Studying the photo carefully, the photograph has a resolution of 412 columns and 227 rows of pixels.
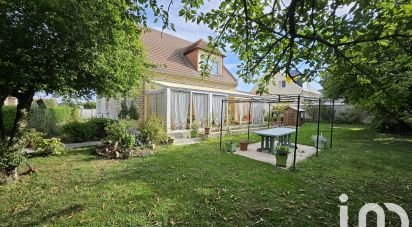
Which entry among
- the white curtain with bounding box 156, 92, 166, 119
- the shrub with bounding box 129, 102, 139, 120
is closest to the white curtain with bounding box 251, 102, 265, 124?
the white curtain with bounding box 156, 92, 166, 119

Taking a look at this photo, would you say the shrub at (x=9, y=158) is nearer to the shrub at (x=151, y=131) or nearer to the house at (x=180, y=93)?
the shrub at (x=151, y=131)

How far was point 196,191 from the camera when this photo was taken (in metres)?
5.45

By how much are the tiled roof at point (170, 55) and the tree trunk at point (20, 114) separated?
9394 millimetres

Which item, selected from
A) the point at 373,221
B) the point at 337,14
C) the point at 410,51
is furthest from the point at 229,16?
the point at 373,221

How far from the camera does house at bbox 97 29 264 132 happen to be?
1362 cm

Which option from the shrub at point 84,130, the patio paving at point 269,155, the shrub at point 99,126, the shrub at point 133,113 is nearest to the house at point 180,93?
the shrub at point 133,113

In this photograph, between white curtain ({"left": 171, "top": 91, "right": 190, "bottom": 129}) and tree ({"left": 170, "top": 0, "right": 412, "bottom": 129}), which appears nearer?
tree ({"left": 170, "top": 0, "right": 412, "bottom": 129})

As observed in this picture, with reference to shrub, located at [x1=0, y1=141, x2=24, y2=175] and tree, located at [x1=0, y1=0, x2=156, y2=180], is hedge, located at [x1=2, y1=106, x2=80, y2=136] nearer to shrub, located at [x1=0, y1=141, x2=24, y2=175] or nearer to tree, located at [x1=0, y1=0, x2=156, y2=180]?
tree, located at [x1=0, y1=0, x2=156, y2=180]

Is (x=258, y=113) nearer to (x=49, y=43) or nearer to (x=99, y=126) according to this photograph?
(x=99, y=126)

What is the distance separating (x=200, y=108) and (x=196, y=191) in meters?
9.82

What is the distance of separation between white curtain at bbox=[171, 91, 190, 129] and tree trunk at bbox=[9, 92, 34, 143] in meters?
7.65

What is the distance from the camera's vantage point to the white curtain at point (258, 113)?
770 inches

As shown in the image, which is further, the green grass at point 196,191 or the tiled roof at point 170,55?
the tiled roof at point 170,55

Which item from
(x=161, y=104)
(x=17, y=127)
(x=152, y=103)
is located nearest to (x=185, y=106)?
(x=161, y=104)
